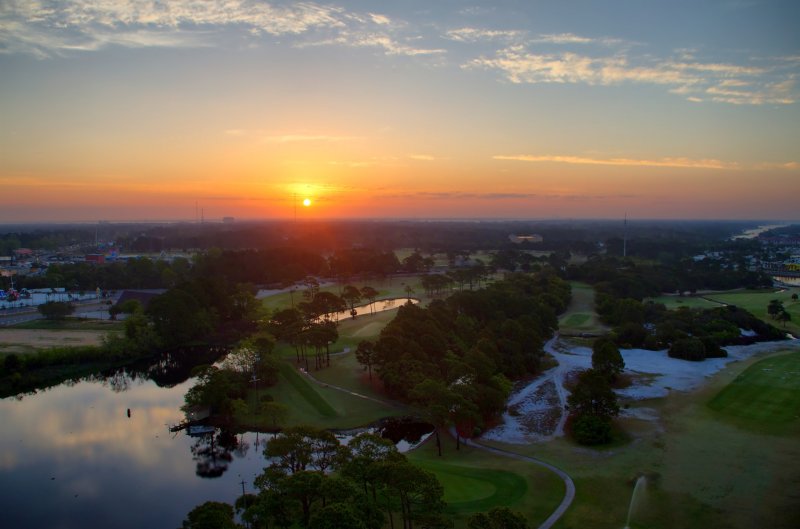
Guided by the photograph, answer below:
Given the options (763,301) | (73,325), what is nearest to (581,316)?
(763,301)

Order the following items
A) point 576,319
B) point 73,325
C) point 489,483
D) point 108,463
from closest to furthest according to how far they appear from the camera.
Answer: point 489,483 < point 108,463 < point 73,325 < point 576,319

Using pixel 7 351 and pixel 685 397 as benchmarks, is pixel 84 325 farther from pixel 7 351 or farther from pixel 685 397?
pixel 685 397

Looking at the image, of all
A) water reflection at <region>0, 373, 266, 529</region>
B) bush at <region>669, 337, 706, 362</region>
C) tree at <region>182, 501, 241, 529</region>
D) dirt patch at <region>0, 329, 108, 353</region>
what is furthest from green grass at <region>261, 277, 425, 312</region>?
tree at <region>182, 501, 241, 529</region>

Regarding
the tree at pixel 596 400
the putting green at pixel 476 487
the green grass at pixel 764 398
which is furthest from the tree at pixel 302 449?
the green grass at pixel 764 398

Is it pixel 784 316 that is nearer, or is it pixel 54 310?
pixel 784 316

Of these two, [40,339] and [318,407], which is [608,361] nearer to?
[318,407]

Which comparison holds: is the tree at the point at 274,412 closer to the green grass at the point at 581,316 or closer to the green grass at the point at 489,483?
the green grass at the point at 489,483
